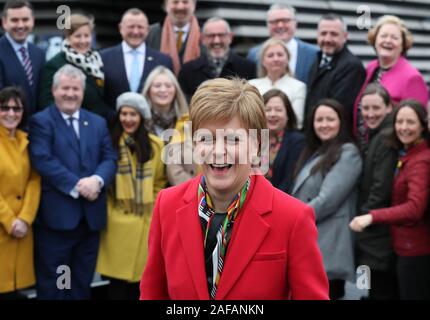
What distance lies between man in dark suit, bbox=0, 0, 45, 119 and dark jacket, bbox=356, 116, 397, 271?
9.16 ft

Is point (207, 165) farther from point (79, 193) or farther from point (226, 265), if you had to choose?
point (79, 193)

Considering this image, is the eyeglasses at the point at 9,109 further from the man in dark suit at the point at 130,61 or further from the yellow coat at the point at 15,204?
the man in dark suit at the point at 130,61

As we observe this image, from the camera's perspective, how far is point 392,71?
5695mm

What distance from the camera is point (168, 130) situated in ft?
17.8

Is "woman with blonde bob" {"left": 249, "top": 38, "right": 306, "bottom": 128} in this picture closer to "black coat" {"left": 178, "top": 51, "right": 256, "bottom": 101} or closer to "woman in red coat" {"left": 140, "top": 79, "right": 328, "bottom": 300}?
"black coat" {"left": 178, "top": 51, "right": 256, "bottom": 101}

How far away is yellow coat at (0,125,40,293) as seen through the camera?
4887 millimetres

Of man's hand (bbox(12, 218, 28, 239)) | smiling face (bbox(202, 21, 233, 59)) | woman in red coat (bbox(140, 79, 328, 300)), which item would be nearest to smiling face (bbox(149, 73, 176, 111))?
smiling face (bbox(202, 21, 233, 59))

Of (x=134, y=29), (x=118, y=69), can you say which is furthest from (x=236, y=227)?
(x=134, y=29)

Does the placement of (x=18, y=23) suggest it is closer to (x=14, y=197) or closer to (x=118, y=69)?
(x=118, y=69)

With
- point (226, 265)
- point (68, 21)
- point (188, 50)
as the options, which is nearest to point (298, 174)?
point (188, 50)

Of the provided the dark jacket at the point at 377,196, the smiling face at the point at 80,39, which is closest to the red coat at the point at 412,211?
the dark jacket at the point at 377,196

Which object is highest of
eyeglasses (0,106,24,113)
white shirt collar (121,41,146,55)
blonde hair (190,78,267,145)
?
white shirt collar (121,41,146,55)

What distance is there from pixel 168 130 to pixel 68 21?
4.40 feet

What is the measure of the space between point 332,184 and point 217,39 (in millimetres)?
1858
